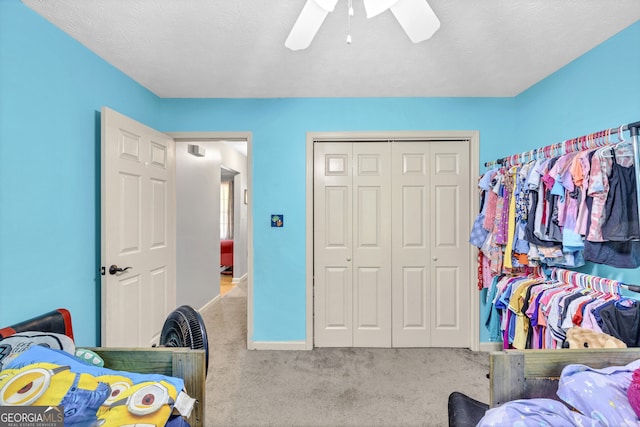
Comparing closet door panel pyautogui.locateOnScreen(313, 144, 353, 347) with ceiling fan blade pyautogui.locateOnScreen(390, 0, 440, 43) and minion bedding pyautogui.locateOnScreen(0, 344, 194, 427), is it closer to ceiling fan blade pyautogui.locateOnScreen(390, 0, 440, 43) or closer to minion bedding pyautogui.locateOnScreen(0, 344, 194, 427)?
ceiling fan blade pyautogui.locateOnScreen(390, 0, 440, 43)

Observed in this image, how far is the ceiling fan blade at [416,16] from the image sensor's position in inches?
45.1

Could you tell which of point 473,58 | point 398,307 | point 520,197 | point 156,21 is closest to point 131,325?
point 156,21

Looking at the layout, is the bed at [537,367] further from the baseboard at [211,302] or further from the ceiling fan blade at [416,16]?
the baseboard at [211,302]

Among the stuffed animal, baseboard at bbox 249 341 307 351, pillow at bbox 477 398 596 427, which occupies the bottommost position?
baseboard at bbox 249 341 307 351

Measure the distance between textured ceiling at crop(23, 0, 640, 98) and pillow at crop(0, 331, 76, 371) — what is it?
1.66m

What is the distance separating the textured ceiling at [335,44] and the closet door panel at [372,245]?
661mm

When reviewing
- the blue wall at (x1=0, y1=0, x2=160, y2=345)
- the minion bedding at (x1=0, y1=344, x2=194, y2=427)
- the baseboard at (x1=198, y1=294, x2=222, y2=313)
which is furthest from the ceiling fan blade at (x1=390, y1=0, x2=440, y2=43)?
the baseboard at (x1=198, y1=294, x2=222, y2=313)

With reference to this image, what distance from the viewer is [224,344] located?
280cm

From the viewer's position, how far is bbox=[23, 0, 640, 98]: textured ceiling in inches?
58.8

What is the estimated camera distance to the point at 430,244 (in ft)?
8.89

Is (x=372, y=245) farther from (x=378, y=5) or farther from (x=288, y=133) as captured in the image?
(x=378, y=5)

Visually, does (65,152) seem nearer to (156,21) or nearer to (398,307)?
(156,21)

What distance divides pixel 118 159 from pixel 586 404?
107 inches

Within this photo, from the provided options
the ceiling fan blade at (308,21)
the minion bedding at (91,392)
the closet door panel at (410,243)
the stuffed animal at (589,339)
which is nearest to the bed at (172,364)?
the minion bedding at (91,392)
